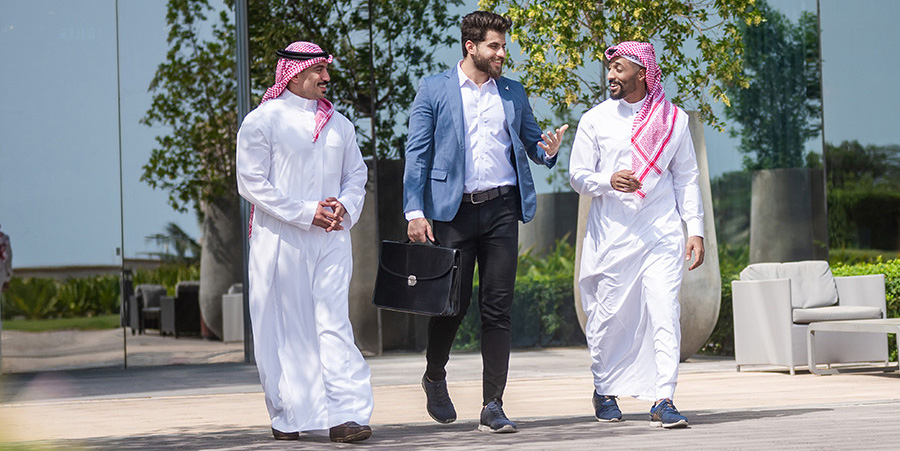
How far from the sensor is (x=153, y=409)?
244 inches

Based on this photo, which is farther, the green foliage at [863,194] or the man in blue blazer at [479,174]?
the green foliage at [863,194]

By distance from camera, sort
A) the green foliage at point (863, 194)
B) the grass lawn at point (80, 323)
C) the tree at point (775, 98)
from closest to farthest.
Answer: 1. the grass lawn at point (80, 323)
2. the tree at point (775, 98)
3. the green foliage at point (863, 194)

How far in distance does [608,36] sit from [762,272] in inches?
85.7

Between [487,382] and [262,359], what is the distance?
940 millimetres

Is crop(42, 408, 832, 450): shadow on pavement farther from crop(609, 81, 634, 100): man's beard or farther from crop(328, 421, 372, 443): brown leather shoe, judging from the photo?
crop(609, 81, 634, 100): man's beard

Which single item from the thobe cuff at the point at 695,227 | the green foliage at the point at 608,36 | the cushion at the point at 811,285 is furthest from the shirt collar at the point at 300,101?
the cushion at the point at 811,285

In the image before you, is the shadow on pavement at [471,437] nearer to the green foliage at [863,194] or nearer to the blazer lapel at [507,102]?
the blazer lapel at [507,102]

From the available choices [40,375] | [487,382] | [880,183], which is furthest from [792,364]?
[40,375]

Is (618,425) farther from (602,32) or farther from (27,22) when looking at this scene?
(27,22)

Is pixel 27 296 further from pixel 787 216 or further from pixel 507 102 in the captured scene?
pixel 787 216

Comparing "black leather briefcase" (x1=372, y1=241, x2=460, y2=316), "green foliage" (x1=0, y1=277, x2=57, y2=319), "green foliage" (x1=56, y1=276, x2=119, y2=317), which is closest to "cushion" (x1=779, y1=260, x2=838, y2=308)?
"black leather briefcase" (x1=372, y1=241, x2=460, y2=316)

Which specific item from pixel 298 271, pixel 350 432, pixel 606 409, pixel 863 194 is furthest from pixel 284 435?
pixel 863 194

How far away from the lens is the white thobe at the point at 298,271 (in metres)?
4.47

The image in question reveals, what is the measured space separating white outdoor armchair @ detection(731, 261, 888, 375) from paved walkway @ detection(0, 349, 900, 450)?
0.72ft
